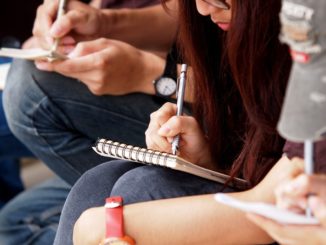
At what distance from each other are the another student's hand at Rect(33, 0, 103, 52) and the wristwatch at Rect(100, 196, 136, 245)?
57cm

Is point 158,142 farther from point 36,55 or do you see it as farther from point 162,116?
point 36,55

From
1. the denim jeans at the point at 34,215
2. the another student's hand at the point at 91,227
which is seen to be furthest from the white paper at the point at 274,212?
the denim jeans at the point at 34,215

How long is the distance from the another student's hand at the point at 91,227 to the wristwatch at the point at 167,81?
44 cm

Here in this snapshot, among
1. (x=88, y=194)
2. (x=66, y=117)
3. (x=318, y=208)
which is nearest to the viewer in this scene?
(x=318, y=208)

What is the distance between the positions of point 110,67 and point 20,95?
23 centimetres

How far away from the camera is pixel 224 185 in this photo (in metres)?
0.97

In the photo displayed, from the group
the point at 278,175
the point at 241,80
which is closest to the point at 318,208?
the point at 278,175

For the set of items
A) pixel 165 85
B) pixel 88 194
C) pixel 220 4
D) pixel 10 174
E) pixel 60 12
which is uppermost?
pixel 220 4

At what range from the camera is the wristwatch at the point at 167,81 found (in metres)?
1.31

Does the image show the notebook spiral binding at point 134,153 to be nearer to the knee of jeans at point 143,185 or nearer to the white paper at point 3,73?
the knee of jeans at point 143,185

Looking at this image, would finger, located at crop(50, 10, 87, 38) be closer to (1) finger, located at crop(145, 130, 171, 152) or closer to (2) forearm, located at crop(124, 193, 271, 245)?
(1) finger, located at crop(145, 130, 171, 152)

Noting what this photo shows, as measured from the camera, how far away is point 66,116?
138 centimetres

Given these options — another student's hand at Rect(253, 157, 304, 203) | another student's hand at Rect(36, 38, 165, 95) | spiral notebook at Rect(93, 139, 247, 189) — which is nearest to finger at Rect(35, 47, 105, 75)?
another student's hand at Rect(36, 38, 165, 95)

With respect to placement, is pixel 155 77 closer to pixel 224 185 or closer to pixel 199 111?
pixel 199 111
